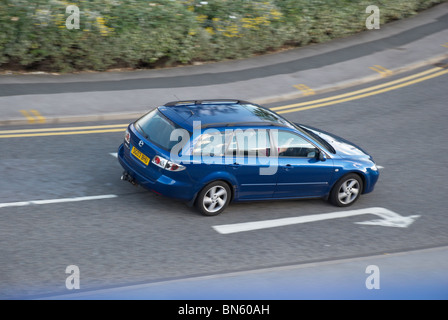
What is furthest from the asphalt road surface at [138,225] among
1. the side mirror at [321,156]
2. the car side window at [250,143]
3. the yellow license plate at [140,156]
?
the car side window at [250,143]

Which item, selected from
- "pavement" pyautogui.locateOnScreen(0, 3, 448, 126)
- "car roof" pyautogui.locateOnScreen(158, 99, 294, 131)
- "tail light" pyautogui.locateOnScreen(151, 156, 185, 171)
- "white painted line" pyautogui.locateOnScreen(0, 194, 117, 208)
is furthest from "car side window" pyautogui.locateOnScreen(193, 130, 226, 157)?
"pavement" pyautogui.locateOnScreen(0, 3, 448, 126)

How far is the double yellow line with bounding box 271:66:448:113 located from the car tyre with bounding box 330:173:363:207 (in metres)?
4.61

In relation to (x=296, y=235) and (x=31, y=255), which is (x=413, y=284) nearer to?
(x=296, y=235)

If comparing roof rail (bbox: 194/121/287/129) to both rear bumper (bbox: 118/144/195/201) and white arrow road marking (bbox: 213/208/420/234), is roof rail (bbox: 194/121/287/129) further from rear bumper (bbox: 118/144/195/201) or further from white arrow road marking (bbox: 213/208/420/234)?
white arrow road marking (bbox: 213/208/420/234)

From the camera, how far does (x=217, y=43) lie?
16.9 metres

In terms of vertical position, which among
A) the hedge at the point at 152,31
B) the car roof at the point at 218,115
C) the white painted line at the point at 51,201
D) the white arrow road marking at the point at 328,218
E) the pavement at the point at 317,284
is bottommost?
the pavement at the point at 317,284

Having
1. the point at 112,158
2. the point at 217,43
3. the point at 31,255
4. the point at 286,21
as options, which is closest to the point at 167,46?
the point at 217,43

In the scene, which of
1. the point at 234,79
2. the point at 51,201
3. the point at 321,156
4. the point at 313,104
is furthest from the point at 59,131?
the point at 313,104

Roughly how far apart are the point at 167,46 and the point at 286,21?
13.5 ft

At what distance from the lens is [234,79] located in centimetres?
1617

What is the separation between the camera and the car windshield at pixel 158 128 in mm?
9094

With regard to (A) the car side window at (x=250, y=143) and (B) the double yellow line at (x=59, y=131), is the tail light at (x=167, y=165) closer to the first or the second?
(A) the car side window at (x=250, y=143)

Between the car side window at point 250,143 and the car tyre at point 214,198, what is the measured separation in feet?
1.73

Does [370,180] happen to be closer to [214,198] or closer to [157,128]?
[214,198]
